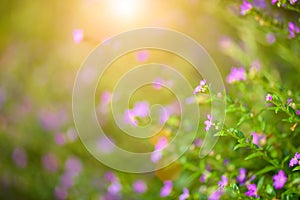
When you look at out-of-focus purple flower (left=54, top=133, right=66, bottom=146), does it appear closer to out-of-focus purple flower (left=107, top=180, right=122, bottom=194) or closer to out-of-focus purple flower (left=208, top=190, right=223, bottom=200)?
out-of-focus purple flower (left=107, top=180, right=122, bottom=194)

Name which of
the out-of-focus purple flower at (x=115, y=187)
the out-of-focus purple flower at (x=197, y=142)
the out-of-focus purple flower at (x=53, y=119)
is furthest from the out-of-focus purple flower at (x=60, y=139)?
→ the out-of-focus purple flower at (x=197, y=142)

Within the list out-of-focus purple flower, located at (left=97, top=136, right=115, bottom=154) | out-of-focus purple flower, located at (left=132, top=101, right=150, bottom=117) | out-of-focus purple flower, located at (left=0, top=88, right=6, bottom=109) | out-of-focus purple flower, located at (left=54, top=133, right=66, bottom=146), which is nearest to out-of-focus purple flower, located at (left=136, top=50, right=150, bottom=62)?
out-of-focus purple flower, located at (left=132, top=101, right=150, bottom=117)

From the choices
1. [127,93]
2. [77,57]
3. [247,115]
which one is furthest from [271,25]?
[77,57]

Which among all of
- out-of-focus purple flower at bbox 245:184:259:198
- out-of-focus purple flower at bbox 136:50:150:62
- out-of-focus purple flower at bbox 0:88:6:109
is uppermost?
out-of-focus purple flower at bbox 0:88:6:109

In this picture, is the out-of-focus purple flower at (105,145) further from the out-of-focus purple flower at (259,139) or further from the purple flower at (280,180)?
the purple flower at (280,180)

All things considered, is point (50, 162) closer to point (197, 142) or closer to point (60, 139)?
point (60, 139)

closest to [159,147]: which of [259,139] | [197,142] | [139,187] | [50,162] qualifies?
[197,142]

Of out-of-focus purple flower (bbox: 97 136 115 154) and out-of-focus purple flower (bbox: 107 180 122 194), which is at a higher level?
out-of-focus purple flower (bbox: 97 136 115 154)

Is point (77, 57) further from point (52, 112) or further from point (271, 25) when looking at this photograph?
point (271, 25)
